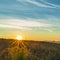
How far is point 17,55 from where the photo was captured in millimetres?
19938

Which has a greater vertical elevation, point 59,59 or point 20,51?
point 20,51

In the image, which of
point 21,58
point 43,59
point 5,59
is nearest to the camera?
point 21,58

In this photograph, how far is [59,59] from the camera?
30.1 metres

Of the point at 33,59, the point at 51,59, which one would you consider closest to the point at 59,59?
the point at 51,59

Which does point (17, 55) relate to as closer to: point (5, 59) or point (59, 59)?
point (5, 59)

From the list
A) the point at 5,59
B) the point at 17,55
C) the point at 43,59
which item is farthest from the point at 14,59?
the point at 43,59

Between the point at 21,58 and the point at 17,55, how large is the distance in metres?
0.45

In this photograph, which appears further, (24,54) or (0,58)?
(0,58)

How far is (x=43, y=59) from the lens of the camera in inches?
1141

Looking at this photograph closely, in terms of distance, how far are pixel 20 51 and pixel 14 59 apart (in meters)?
0.70

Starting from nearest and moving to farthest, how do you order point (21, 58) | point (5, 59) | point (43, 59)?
1. point (21, 58)
2. point (5, 59)
3. point (43, 59)

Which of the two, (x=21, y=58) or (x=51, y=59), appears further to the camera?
(x=51, y=59)

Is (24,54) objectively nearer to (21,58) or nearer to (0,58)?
(21,58)

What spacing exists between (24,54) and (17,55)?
0.51 meters
